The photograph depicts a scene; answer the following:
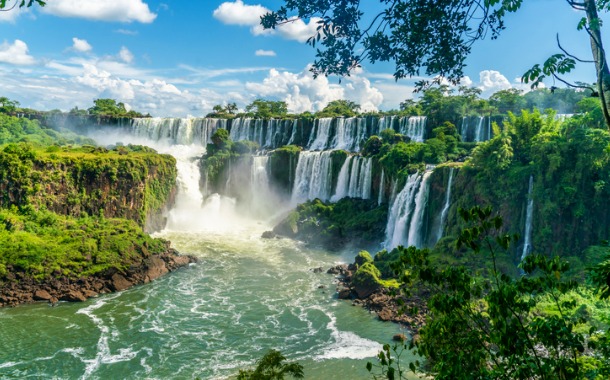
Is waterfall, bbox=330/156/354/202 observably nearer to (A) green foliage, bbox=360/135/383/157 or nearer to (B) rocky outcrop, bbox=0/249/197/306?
(A) green foliage, bbox=360/135/383/157

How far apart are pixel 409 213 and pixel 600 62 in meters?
24.2

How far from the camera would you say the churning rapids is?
15.0m

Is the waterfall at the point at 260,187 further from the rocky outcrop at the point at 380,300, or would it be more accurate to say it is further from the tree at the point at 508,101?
the tree at the point at 508,101

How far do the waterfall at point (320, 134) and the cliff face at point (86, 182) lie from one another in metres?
16.8

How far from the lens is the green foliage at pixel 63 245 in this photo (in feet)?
69.4

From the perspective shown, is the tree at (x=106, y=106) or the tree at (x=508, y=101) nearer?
the tree at (x=508, y=101)

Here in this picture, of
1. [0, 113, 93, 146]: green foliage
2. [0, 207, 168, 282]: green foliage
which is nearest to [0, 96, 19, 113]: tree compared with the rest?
[0, 113, 93, 146]: green foliage

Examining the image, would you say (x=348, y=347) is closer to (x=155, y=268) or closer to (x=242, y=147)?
(x=155, y=268)

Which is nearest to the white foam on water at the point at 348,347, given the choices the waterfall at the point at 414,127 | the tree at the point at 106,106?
the waterfall at the point at 414,127

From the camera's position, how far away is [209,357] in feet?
51.3

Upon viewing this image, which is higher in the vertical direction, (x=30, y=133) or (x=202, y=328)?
(x=30, y=133)

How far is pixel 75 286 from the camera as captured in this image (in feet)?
69.6

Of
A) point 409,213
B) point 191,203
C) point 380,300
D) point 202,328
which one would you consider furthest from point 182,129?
point 380,300

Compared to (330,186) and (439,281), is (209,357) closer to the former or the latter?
(439,281)
